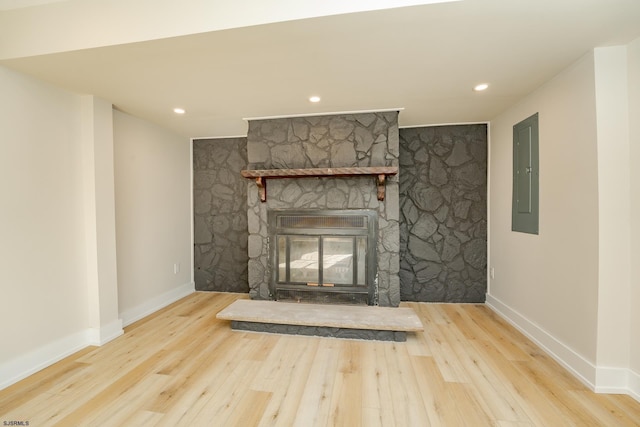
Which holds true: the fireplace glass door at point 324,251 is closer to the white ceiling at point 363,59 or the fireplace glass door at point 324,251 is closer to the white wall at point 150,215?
the white ceiling at point 363,59

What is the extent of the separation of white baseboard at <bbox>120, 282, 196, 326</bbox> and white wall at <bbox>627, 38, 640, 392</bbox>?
4102 mm

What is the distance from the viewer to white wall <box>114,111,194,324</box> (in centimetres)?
285

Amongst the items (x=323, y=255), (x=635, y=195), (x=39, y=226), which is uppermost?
(x=635, y=195)

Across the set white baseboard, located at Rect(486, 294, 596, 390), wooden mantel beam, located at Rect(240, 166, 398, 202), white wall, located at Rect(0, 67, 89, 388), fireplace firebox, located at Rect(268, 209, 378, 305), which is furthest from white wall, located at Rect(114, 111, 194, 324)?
white baseboard, located at Rect(486, 294, 596, 390)

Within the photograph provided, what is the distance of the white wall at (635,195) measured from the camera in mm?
1667

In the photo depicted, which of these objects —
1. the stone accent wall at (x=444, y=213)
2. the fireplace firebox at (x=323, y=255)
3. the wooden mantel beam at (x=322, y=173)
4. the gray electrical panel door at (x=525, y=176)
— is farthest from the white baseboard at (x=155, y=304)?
the gray electrical panel door at (x=525, y=176)

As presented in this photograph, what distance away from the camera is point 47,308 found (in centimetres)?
212

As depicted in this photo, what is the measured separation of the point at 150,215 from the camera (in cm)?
321

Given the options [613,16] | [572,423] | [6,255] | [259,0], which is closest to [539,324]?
[572,423]

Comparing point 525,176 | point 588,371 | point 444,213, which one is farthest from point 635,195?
point 444,213

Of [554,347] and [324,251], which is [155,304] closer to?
[324,251]

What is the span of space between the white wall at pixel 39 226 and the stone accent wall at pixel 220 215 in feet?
5.08

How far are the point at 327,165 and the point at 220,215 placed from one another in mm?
1812

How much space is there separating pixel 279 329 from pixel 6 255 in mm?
2072
